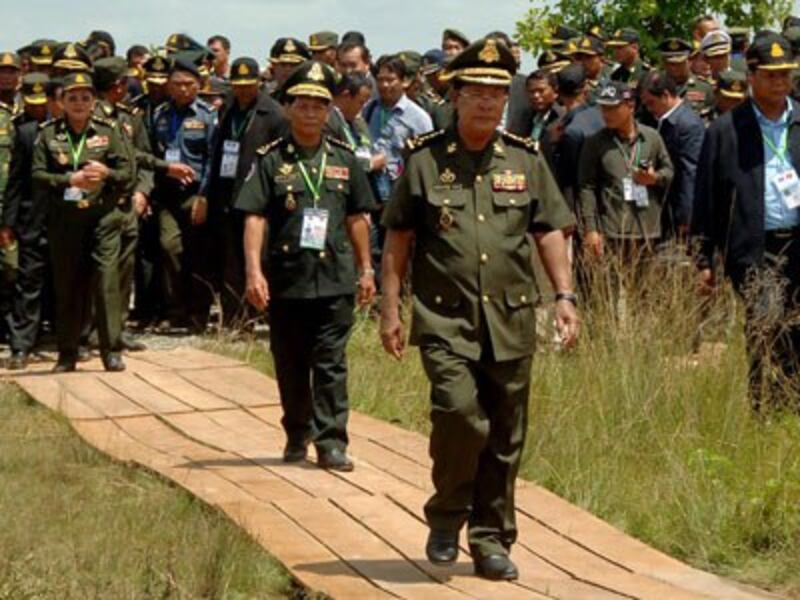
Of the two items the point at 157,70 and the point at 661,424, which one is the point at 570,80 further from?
the point at 661,424

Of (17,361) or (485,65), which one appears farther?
(17,361)

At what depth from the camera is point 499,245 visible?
8859mm

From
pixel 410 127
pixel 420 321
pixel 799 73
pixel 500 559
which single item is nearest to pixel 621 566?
pixel 500 559

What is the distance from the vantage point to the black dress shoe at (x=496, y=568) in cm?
883

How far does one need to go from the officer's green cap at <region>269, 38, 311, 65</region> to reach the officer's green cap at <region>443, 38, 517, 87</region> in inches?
321

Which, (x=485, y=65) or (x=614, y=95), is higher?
(x=485, y=65)

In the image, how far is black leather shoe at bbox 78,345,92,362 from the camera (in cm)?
1616

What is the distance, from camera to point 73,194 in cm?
1482

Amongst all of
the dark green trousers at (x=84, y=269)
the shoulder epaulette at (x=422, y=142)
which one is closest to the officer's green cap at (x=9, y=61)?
the dark green trousers at (x=84, y=269)

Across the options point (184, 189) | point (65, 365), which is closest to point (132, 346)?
point (65, 365)

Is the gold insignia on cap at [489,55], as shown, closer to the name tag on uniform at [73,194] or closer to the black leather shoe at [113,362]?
the name tag on uniform at [73,194]

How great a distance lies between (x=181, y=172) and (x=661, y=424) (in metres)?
7.10

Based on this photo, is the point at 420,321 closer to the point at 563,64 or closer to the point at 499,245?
the point at 499,245

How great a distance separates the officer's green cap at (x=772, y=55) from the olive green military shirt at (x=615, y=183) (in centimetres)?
295
